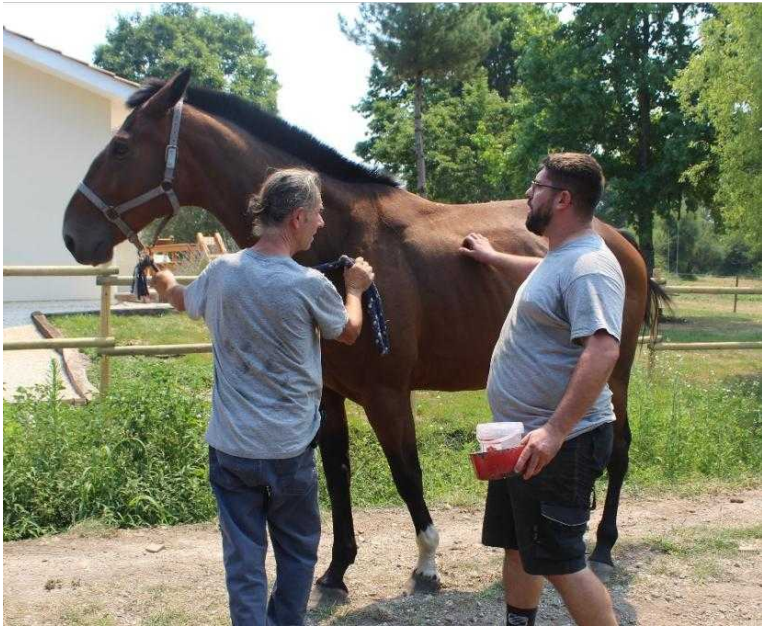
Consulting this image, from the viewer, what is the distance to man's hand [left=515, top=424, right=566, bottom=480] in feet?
8.33

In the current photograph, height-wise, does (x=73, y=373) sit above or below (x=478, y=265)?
below

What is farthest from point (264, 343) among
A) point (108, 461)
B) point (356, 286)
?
point (108, 461)

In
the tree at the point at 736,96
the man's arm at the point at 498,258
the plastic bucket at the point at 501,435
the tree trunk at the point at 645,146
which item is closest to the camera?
the plastic bucket at the point at 501,435

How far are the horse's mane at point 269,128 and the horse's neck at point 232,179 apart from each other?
0.11 m

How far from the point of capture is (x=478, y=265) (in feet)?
14.2

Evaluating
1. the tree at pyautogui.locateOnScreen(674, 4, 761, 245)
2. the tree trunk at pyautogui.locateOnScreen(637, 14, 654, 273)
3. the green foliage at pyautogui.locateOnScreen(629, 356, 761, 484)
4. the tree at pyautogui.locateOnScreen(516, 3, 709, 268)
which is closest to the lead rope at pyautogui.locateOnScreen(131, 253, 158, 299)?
the green foliage at pyautogui.locateOnScreen(629, 356, 761, 484)

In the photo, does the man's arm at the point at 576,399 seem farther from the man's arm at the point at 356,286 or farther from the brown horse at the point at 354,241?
the brown horse at the point at 354,241

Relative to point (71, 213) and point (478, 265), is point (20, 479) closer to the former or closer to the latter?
point (71, 213)

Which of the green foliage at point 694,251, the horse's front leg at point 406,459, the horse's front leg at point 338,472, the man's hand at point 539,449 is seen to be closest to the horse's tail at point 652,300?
the horse's front leg at point 406,459

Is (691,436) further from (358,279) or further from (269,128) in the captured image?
(358,279)

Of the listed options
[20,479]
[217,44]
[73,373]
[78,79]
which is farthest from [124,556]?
[217,44]

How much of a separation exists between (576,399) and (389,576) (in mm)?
2380

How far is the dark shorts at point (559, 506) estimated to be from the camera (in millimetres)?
2691

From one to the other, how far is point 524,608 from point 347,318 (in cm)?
136
